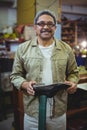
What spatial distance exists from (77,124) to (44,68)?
1771mm

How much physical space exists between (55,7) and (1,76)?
5.69 feet

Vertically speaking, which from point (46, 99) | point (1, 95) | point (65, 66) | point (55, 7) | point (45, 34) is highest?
point (55, 7)

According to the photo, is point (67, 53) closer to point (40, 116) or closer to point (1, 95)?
point (40, 116)

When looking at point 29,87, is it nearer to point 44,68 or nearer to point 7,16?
point 44,68

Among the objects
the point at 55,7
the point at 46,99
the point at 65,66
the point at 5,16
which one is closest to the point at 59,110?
the point at 46,99

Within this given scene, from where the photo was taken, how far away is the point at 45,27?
1734 mm

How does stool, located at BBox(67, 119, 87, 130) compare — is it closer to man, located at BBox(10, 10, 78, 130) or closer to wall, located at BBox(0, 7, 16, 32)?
man, located at BBox(10, 10, 78, 130)

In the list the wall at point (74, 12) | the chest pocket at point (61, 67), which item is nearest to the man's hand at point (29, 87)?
the chest pocket at point (61, 67)

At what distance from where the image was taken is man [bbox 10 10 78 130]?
1.75m

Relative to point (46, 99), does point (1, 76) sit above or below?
below

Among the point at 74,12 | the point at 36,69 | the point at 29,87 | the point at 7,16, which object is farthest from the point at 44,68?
the point at 74,12

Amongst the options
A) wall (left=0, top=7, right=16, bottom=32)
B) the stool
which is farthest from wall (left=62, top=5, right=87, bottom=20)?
the stool

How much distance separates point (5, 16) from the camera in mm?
6371

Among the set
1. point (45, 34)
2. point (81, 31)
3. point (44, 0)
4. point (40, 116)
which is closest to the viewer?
point (40, 116)
